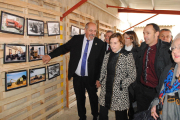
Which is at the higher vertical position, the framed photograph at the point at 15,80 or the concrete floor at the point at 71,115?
the framed photograph at the point at 15,80

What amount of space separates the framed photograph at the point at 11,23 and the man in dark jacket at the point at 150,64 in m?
1.98

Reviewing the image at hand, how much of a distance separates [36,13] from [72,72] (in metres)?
1.27

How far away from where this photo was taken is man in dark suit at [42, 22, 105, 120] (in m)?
2.63

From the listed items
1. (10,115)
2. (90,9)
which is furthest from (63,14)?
(10,115)

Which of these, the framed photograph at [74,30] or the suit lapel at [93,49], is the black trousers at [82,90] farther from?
the framed photograph at [74,30]

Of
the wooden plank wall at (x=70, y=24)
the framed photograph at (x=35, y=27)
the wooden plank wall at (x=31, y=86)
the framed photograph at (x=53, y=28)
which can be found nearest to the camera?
the wooden plank wall at (x=31, y=86)

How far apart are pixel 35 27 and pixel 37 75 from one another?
0.87 m

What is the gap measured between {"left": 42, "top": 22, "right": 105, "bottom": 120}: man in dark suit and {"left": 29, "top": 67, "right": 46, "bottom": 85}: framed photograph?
33 centimetres

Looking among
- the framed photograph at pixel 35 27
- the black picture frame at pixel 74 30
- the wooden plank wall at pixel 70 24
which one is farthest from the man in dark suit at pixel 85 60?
the black picture frame at pixel 74 30

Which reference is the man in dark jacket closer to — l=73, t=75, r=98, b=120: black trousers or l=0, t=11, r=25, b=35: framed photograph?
l=73, t=75, r=98, b=120: black trousers

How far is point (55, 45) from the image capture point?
3006 millimetres

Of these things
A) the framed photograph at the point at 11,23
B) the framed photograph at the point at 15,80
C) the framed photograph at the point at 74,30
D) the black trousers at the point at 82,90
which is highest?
the framed photograph at the point at 74,30

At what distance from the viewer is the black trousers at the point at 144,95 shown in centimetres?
213

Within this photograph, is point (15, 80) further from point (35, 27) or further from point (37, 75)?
point (35, 27)
